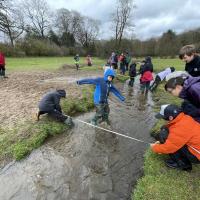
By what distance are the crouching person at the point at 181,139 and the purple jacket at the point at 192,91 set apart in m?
0.29

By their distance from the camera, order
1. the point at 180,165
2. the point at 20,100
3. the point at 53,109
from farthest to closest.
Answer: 1. the point at 20,100
2. the point at 53,109
3. the point at 180,165

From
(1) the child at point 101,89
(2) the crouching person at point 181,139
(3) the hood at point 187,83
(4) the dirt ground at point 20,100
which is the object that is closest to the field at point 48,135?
(4) the dirt ground at point 20,100

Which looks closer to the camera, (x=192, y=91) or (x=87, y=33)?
(x=192, y=91)

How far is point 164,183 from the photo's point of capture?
4.41 meters

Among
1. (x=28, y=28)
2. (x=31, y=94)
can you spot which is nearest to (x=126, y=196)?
(x=31, y=94)

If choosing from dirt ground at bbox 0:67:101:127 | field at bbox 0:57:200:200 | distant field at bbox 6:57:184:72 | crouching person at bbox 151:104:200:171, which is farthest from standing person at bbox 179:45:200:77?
distant field at bbox 6:57:184:72

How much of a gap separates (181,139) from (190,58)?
95.4 inches

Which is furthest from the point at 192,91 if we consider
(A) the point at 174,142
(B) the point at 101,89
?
(B) the point at 101,89

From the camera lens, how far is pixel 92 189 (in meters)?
4.53

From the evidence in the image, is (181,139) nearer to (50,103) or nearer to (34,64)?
(50,103)

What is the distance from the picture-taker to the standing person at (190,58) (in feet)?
18.6

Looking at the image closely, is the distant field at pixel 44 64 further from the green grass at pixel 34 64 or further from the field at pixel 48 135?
the field at pixel 48 135

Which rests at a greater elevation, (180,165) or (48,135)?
(180,165)

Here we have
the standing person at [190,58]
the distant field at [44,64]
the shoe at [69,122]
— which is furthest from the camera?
the distant field at [44,64]
